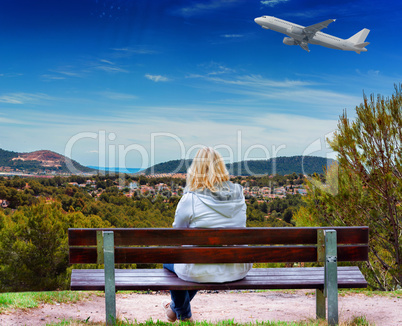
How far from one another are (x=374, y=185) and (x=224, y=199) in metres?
5.26

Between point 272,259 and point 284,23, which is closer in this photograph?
point 272,259

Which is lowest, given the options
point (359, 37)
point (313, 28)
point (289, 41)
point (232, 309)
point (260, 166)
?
point (232, 309)

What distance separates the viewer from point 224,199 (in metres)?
2.99

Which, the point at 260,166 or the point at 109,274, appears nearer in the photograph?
the point at 109,274

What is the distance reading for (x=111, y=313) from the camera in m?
3.07

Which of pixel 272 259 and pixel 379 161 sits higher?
pixel 379 161

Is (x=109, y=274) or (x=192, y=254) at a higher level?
(x=192, y=254)

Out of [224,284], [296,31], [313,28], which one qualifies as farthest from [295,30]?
[224,284]

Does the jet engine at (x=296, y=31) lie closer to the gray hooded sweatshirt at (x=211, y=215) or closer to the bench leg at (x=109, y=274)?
the gray hooded sweatshirt at (x=211, y=215)

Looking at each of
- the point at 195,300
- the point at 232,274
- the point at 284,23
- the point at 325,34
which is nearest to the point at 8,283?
the point at 195,300

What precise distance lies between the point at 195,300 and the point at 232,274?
2273 millimetres

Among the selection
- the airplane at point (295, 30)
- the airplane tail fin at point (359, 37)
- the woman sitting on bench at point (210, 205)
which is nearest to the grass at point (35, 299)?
the woman sitting on bench at point (210, 205)

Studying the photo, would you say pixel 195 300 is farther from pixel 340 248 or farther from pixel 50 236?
pixel 50 236

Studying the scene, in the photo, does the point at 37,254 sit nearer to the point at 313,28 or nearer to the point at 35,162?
the point at 313,28
